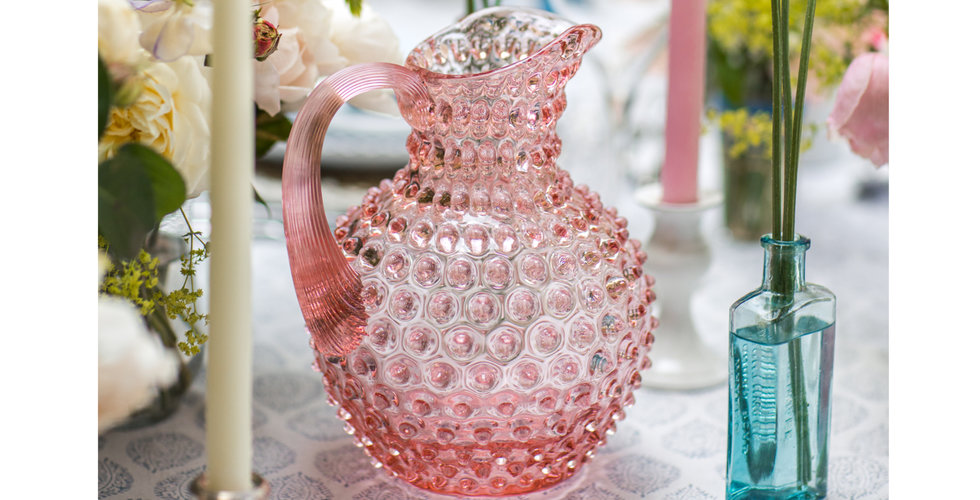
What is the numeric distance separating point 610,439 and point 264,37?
0.27m

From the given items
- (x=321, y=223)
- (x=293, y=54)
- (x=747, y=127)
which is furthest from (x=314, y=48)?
(x=747, y=127)

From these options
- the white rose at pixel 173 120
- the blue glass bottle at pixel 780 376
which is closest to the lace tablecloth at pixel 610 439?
the blue glass bottle at pixel 780 376

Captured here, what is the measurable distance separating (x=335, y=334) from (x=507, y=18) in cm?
17

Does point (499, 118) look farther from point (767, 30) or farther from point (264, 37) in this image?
point (767, 30)

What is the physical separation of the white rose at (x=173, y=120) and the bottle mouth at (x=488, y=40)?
10 cm

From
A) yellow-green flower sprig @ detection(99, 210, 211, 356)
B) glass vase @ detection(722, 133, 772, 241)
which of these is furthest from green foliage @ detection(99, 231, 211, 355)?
glass vase @ detection(722, 133, 772, 241)

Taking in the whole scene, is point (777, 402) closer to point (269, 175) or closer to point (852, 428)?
point (852, 428)

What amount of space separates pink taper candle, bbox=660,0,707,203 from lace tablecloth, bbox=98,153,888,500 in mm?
124

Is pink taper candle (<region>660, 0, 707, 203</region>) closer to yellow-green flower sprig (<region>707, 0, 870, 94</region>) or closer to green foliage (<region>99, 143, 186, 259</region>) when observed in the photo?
yellow-green flower sprig (<region>707, 0, 870, 94</region>)

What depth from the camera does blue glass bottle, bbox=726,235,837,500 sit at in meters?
0.39

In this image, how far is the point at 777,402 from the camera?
0.39 m

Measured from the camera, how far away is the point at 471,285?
1.20 feet

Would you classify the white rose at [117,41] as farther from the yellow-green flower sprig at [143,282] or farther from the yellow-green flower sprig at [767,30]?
the yellow-green flower sprig at [767,30]

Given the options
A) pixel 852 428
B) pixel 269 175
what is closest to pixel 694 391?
pixel 852 428
